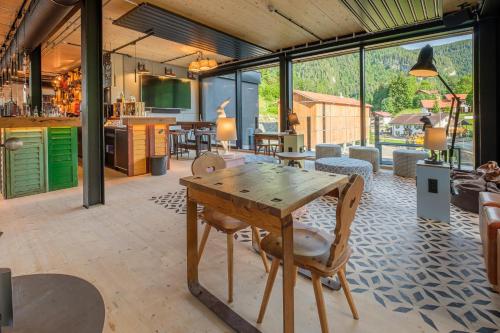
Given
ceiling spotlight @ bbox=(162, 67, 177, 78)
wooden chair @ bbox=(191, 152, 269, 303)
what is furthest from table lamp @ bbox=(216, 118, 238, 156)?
ceiling spotlight @ bbox=(162, 67, 177, 78)

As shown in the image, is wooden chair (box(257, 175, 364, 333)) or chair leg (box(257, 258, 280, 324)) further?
chair leg (box(257, 258, 280, 324))

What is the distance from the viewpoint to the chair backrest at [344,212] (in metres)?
1.39

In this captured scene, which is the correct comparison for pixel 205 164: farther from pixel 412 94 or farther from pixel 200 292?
pixel 412 94

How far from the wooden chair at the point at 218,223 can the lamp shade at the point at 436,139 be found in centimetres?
249

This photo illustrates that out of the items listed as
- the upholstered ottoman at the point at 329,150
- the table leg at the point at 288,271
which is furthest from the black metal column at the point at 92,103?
the upholstered ottoman at the point at 329,150

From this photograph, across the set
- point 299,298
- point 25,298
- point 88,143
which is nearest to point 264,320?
point 299,298

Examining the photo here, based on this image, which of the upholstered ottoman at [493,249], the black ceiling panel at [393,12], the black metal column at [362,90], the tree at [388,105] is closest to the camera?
the upholstered ottoman at [493,249]

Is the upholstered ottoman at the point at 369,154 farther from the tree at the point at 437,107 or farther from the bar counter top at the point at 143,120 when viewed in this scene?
the bar counter top at the point at 143,120

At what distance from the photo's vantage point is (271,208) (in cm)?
136

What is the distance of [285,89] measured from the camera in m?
8.16

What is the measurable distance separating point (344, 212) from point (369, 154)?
5.37 m

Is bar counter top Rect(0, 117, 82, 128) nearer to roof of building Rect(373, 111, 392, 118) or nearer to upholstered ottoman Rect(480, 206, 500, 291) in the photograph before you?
upholstered ottoman Rect(480, 206, 500, 291)

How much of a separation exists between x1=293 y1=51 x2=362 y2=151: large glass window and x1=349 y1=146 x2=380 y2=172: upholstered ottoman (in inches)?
31.2

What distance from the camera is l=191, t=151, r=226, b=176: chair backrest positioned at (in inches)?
91.7
